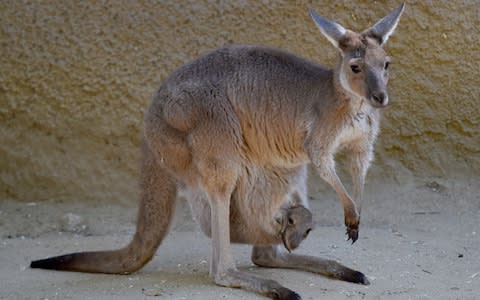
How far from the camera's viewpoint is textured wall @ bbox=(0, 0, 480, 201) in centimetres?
615

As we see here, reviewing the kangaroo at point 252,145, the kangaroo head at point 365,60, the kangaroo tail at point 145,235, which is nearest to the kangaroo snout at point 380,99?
the kangaroo head at point 365,60

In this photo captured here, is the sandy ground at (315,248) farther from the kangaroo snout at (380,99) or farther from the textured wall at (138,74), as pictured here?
the kangaroo snout at (380,99)

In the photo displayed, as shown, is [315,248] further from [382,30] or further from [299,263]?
[382,30]

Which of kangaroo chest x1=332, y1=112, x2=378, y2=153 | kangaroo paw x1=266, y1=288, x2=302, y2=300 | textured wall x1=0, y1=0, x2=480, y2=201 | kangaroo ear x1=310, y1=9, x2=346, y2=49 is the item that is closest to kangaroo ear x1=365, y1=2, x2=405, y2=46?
kangaroo ear x1=310, y1=9, x2=346, y2=49

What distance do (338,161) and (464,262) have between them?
1405 millimetres

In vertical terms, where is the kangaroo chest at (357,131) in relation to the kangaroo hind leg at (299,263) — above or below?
above

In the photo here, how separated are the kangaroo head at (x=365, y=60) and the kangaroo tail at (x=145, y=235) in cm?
108

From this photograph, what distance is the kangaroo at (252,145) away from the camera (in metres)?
4.64

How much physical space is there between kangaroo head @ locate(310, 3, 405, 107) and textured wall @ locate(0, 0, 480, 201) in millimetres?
1508

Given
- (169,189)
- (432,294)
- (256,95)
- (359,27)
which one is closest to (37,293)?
(169,189)

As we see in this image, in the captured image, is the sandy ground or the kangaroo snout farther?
the sandy ground

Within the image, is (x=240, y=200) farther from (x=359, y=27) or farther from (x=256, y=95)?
(x=359, y=27)

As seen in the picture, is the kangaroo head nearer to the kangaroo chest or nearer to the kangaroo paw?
the kangaroo chest

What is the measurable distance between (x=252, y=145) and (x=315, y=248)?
3.01 ft
